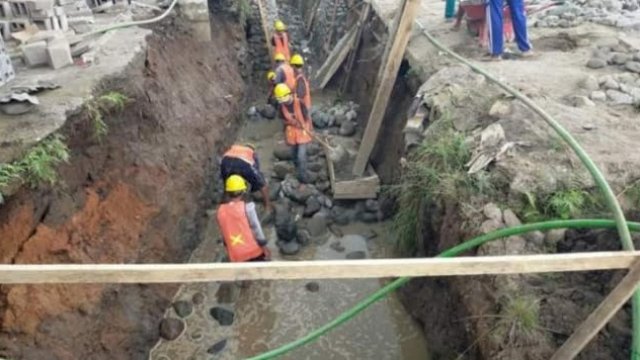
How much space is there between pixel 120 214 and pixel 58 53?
202cm

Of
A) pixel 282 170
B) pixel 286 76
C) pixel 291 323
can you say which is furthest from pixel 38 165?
pixel 286 76

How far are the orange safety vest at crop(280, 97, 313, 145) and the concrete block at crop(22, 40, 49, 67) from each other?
304cm

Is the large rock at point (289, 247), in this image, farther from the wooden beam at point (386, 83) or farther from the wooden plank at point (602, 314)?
the wooden plank at point (602, 314)

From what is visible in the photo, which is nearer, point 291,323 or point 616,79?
point 291,323

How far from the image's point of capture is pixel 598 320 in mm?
2656

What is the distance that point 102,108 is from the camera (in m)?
4.79

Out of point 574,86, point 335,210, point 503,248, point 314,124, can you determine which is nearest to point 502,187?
point 503,248

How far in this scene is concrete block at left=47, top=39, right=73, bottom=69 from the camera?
5.33 meters

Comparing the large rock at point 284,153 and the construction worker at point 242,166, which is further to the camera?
the large rock at point 284,153

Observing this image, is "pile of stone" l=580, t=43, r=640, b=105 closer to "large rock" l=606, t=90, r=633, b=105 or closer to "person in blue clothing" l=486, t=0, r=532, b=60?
"large rock" l=606, t=90, r=633, b=105

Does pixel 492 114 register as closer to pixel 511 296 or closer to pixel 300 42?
pixel 511 296

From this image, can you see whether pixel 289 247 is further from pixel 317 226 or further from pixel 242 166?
pixel 242 166

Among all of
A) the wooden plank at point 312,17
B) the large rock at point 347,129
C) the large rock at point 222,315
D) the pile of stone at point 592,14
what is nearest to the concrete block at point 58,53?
the large rock at point 222,315

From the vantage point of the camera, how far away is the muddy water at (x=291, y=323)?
4.74m
